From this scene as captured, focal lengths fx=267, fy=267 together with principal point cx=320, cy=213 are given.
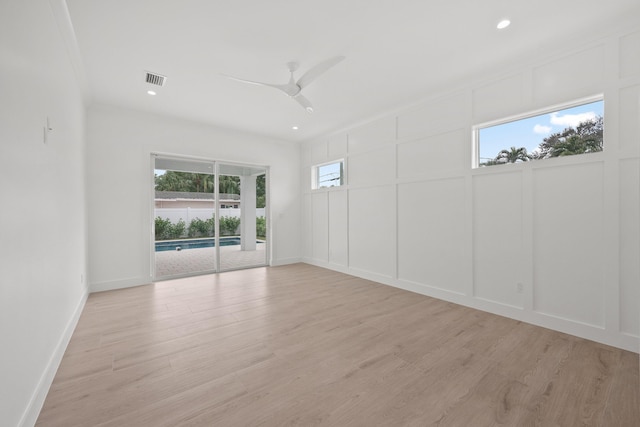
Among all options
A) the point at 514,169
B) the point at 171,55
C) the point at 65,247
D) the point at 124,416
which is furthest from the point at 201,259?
the point at 514,169

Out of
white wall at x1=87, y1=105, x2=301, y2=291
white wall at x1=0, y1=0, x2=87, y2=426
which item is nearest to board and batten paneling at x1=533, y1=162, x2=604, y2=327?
white wall at x1=0, y1=0, x2=87, y2=426

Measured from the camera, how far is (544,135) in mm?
3080

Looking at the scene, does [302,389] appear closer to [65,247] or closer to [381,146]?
[65,247]

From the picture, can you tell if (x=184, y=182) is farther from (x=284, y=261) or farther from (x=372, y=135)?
(x=372, y=135)

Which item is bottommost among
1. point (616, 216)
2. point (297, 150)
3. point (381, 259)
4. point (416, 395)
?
point (416, 395)

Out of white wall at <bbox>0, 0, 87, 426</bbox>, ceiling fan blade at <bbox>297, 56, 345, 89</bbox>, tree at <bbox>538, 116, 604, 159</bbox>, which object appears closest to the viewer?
white wall at <bbox>0, 0, 87, 426</bbox>

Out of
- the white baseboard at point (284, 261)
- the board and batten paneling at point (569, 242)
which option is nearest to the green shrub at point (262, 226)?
the white baseboard at point (284, 261)

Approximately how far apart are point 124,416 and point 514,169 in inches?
168

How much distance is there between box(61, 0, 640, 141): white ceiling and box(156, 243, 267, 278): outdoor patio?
3.35 metres

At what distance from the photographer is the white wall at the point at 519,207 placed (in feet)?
8.27

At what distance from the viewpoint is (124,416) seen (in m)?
1.66

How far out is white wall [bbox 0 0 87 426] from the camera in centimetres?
139

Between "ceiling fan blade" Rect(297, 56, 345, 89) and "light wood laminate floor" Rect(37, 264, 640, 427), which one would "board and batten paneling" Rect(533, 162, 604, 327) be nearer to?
"light wood laminate floor" Rect(37, 264, 640, 427)

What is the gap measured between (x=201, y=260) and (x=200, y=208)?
5.50ft
